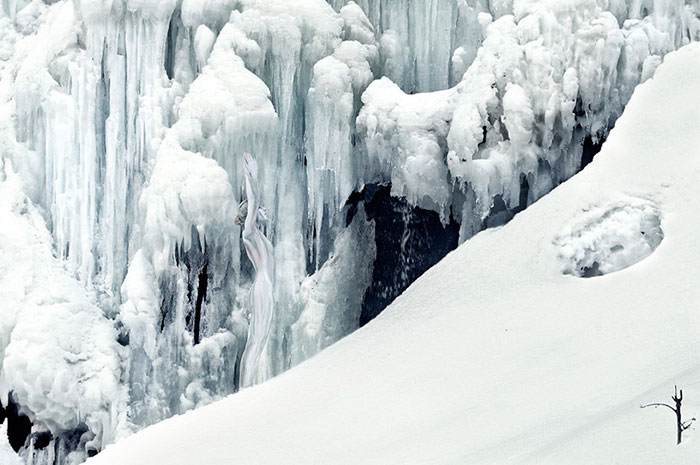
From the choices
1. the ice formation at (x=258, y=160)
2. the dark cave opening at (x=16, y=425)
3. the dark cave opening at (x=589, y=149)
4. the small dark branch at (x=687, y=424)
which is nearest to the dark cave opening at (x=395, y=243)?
the ice formation at (x=258, y=160)

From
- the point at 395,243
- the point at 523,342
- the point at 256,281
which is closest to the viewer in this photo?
the point at 523,342

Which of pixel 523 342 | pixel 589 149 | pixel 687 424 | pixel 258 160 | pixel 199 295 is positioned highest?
A: pixel 589 149

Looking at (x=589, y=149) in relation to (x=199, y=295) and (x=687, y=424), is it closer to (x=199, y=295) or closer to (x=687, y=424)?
(x=199, y=295)

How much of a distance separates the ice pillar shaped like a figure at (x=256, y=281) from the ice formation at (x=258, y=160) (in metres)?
0.13

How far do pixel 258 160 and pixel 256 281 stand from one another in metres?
1.59

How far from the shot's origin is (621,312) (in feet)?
45.6

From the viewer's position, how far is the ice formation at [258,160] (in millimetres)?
Answer: 15875

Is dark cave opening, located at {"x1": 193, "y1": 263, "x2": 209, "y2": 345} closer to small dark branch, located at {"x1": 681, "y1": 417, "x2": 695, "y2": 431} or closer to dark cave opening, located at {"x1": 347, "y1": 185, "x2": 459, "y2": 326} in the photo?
dark cave opening, located at {"x1": 347, "y1": 185, "x2": 459, "y2": 326}

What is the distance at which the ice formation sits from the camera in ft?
52.1

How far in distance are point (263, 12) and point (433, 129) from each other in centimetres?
281

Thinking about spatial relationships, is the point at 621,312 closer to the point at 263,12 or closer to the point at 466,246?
the point at 466,246

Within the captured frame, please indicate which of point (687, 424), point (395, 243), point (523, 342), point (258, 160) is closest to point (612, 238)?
point (523, 342)

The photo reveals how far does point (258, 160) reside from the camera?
55.1ft

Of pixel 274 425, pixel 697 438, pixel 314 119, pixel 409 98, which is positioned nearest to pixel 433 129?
pixel 409 98
